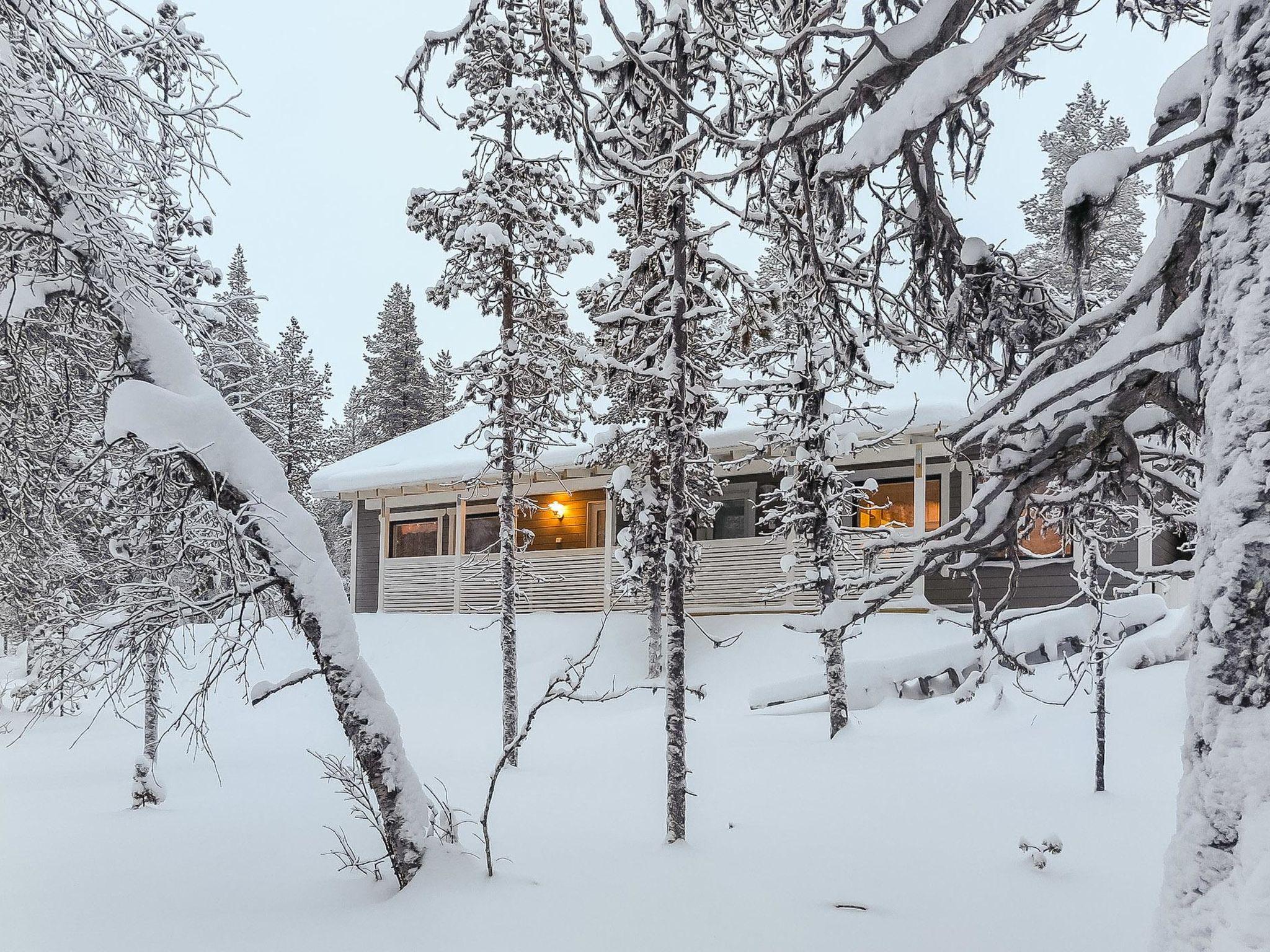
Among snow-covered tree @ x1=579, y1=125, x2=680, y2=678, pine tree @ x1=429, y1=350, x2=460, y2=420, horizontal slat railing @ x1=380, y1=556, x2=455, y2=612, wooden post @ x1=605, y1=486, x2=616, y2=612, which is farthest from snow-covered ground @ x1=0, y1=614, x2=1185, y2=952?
pine tree @ x1=429, y1=350, x2=460, y2=420

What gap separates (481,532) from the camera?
25.3 m

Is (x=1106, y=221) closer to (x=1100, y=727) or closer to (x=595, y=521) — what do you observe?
(x=595, y=521)

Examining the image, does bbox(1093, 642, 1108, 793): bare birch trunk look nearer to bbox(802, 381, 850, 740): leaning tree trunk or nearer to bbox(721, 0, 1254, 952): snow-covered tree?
bbox(802, 381, 850, 740): leaning tree trunk

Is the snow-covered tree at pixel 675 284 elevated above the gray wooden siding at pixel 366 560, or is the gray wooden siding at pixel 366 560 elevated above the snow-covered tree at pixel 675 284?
the snow-covered tree at pixel 675 284

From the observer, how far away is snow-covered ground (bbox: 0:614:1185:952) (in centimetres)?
558

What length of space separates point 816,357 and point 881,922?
7.24 m

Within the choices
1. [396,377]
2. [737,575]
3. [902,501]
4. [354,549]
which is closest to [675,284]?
[737,575]

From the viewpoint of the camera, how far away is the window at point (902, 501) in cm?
1766

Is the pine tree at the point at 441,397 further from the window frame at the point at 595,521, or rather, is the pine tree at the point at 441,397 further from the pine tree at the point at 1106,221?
the pine tree at the point at 1106,221

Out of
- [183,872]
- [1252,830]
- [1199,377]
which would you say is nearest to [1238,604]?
[1252,830]

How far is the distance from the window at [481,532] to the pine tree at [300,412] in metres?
5.79

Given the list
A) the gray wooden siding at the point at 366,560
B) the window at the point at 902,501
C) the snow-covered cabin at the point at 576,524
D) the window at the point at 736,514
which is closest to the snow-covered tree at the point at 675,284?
the snow-covered cabin at the point at 576,524

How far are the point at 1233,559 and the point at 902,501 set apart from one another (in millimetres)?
15692

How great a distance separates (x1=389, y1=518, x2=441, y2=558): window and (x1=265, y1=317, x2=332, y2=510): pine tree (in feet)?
11.3
